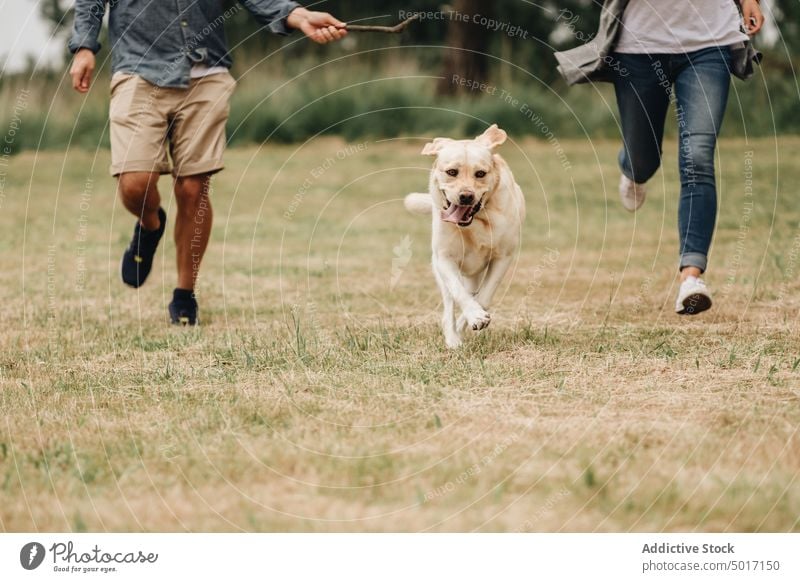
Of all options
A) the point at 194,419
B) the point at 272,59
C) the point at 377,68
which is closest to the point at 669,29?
the point at 194,419

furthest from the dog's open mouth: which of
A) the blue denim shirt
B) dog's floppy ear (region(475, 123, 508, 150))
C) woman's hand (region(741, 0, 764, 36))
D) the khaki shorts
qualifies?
woman's hand (region(741, 0, 764, 36))

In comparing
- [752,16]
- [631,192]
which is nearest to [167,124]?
[631,192]

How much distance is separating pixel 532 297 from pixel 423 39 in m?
24.0

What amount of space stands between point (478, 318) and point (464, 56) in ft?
51.7

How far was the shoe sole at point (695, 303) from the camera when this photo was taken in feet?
19.6

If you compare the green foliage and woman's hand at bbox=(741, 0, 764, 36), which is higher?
the green foliage

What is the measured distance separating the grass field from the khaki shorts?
1.01m

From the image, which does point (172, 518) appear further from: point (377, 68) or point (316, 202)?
point (377, 68)

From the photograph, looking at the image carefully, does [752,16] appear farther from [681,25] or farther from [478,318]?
[478,318]

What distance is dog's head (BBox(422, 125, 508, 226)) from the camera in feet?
18.7

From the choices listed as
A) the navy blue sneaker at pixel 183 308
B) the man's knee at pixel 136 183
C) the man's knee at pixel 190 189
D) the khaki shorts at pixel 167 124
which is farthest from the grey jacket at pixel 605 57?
the navy blue sneaker at pixel 183 308

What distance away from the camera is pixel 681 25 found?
6312 millimetres

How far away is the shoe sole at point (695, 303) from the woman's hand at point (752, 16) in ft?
5.23

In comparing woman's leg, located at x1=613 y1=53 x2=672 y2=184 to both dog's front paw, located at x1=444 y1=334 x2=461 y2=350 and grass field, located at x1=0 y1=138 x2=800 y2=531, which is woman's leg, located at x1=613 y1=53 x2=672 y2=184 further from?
dog's front paw, located at x1=444 y1=334 x2=461 y2=350
